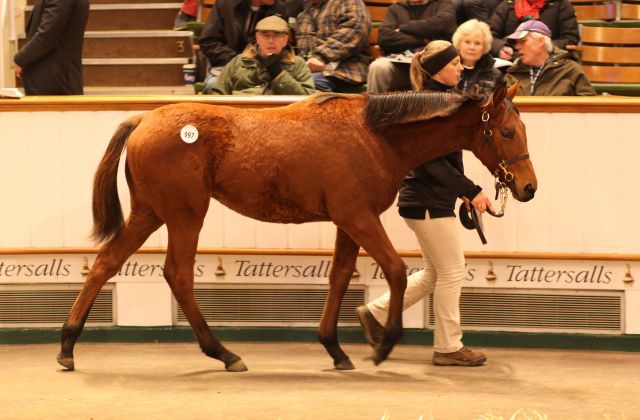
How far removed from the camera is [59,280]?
26.1 feet

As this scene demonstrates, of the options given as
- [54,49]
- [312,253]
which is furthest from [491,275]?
[54,49]

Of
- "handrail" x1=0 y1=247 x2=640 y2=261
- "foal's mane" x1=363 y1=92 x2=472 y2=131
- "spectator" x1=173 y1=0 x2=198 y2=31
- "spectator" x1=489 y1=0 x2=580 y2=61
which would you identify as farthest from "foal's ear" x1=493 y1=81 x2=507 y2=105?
"spectator" x1=173 y1=0 x2=198 y2=31

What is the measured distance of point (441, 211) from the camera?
281 inches

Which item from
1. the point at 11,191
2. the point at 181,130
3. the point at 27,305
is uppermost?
the point at 181,130

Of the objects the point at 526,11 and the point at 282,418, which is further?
the point at 526,11

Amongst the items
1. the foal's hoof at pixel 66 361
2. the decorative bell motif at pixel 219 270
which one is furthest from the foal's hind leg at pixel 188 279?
the decorative bell motif at pixel 219 270

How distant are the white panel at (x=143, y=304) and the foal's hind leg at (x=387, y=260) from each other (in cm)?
170

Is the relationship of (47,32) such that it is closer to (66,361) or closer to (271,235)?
(271,235)

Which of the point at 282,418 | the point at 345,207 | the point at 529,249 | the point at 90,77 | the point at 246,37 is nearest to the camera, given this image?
the point at 282,418

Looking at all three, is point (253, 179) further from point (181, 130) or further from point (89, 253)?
point (89, 253)

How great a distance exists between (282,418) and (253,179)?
1481mm

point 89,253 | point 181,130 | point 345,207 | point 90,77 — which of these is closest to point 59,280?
point 89,253

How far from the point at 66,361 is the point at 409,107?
97.8 inches

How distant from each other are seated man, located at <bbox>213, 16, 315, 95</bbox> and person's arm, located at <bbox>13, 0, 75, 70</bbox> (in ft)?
4.29
